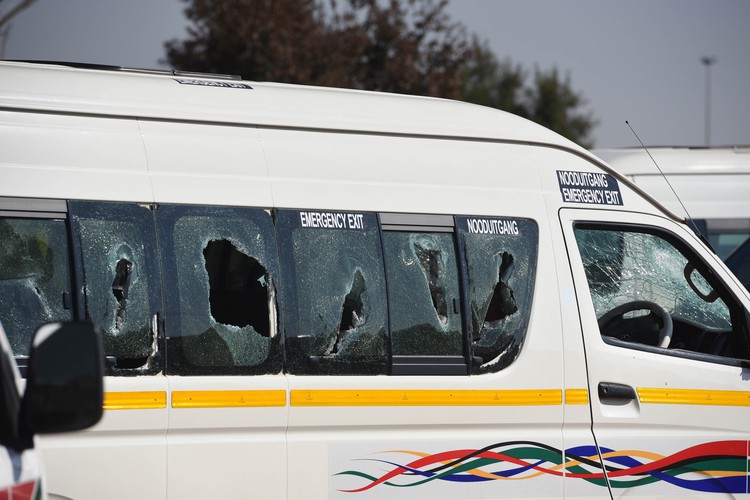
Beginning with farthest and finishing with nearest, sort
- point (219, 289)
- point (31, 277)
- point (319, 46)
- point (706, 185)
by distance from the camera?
point (319, 46)
point (706, 185)
point (219, 289)
point (31, 277)

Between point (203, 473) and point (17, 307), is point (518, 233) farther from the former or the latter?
point (17, 307)

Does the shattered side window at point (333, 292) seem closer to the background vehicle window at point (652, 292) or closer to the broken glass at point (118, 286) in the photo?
the broken glass at point (118, 286)

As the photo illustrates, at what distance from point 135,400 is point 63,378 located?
4.89 ft

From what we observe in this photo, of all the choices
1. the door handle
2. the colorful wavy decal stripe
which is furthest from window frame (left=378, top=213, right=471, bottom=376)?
the door handle

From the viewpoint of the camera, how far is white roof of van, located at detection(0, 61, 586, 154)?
4551mm

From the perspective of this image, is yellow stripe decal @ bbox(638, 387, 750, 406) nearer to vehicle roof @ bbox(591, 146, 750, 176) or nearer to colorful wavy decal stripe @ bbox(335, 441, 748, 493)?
colorful wavy decal stripe @ bbox(335, 441, 748, 493)

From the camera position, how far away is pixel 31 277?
437 centimetres

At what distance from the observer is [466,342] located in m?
5.16

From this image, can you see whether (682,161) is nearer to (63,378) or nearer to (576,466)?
(576,466)

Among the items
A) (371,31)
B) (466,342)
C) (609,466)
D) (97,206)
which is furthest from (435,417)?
(371,31)

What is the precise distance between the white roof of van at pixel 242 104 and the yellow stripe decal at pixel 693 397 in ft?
3.96

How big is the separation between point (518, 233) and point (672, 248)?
897 mm

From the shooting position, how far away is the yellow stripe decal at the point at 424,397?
15.7 ft

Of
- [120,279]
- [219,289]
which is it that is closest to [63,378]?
[120,279]
